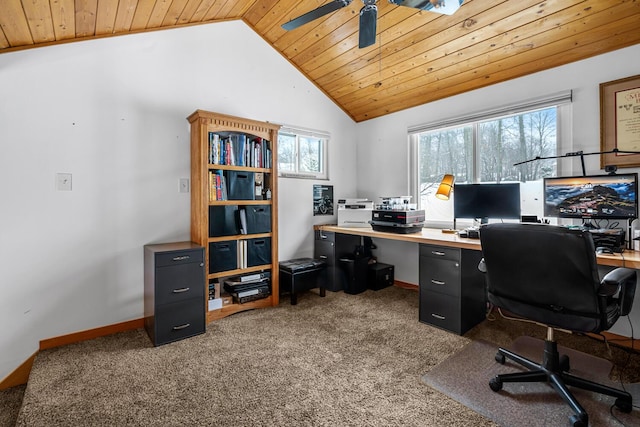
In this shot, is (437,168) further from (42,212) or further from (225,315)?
(42,212)

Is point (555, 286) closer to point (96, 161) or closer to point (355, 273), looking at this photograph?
point (355, 273)

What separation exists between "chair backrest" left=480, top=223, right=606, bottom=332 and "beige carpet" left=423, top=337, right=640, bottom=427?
452mm

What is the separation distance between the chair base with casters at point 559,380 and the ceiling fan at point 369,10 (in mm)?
1924

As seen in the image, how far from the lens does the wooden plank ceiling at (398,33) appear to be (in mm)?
2082

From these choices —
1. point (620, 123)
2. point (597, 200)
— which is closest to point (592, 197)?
point (597, 200)

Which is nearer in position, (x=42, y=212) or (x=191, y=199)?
(x=42, y=212)

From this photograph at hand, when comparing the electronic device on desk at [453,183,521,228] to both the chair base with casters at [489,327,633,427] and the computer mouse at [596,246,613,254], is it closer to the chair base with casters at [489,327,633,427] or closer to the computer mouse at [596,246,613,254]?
the computer mouse at [596,246,613,254]

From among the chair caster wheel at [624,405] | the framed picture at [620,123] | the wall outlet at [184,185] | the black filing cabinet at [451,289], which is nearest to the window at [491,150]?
the framed picture at [620,123]

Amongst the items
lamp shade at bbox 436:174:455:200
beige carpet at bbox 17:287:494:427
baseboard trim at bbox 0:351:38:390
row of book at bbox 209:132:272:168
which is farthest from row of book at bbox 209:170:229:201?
lamp shade at bbox 436:174:455:200

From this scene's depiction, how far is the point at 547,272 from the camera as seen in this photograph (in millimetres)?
1529

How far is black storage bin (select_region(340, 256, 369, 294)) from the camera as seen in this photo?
349 centimetres

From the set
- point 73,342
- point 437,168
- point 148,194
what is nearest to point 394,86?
point 437,168

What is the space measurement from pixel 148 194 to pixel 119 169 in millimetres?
294

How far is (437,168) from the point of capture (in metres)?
3.57
